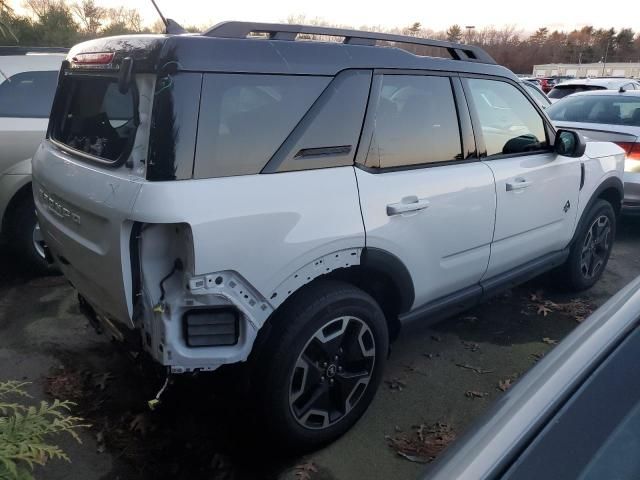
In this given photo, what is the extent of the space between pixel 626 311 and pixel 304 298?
1344 millimetres

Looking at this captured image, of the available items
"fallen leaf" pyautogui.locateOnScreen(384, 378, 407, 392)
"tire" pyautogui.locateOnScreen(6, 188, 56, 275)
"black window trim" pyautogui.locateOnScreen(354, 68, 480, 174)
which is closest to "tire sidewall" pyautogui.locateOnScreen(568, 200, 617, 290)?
"black window trim" pyautogui.locateOnScreen(354, 68, 480, 174)

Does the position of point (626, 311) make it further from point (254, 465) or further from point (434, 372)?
point (434, 372)

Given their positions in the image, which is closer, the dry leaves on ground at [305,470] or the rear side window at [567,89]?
the dry leaves on ground at [305,470]

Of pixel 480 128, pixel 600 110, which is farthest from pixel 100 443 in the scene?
pixel 600 110

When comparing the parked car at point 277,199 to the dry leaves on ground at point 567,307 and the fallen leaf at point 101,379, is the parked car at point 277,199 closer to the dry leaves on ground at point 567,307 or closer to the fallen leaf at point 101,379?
the fallen leaf at point 101,379

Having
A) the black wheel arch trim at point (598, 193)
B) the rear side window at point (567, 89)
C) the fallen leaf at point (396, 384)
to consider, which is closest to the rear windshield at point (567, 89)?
the rear side window at point (567, 89)

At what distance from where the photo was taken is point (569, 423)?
1227 millimetres

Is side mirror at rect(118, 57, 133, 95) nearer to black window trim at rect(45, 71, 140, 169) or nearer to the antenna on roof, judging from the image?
black window trim at rect(45, 71, 140, 169)

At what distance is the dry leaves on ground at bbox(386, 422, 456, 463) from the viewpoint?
9.17 ft

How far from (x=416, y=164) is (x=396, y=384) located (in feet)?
4.48

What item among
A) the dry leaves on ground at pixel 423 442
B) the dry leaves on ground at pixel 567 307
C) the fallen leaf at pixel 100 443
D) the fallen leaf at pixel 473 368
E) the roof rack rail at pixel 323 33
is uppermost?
the roof rack rail at pixel 323 33

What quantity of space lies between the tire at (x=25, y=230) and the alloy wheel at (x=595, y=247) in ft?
14.9

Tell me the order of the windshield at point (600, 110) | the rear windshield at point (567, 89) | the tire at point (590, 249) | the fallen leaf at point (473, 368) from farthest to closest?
the rear windshield at point (567, 89) → the windshield at point (600, 110) → the tire at point (590, 249) → the fallen leaf at point (473, 368)

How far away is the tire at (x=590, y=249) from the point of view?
4.49 metres
